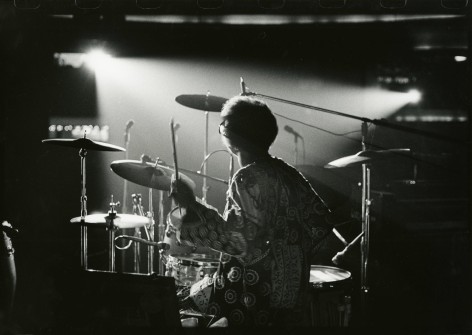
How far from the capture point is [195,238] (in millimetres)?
1836

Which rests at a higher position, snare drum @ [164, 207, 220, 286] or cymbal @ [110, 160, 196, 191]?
cymbal @ [110, 160, 196, 191]

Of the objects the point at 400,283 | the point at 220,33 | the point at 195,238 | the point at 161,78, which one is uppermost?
the point at 220,33

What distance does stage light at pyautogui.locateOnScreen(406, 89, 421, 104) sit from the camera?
5879 millimetres

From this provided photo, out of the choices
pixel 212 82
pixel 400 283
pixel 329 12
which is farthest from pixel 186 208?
pixel 212 82

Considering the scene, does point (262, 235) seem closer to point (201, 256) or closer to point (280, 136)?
point (201, 256)

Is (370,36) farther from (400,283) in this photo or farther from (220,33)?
(400,283)

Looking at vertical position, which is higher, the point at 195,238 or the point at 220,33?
the point at 220,33

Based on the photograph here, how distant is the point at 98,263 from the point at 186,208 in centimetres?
324

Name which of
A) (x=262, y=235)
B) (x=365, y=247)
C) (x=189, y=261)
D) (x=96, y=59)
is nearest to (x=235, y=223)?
(x=262, y=235)

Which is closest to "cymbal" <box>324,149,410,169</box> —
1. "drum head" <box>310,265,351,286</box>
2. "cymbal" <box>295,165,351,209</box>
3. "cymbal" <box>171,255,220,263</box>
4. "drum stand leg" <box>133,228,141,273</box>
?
"cymbal" <box>295,165,351,209</box>

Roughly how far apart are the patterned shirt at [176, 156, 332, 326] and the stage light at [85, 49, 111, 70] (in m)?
3.63

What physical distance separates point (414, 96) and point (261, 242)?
468 cm

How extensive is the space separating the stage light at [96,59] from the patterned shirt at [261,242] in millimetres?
3633

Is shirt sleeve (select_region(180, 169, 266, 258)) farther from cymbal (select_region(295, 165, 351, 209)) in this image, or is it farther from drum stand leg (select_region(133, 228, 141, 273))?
drum stand leg (select_region(133, 228, 141, 273))
